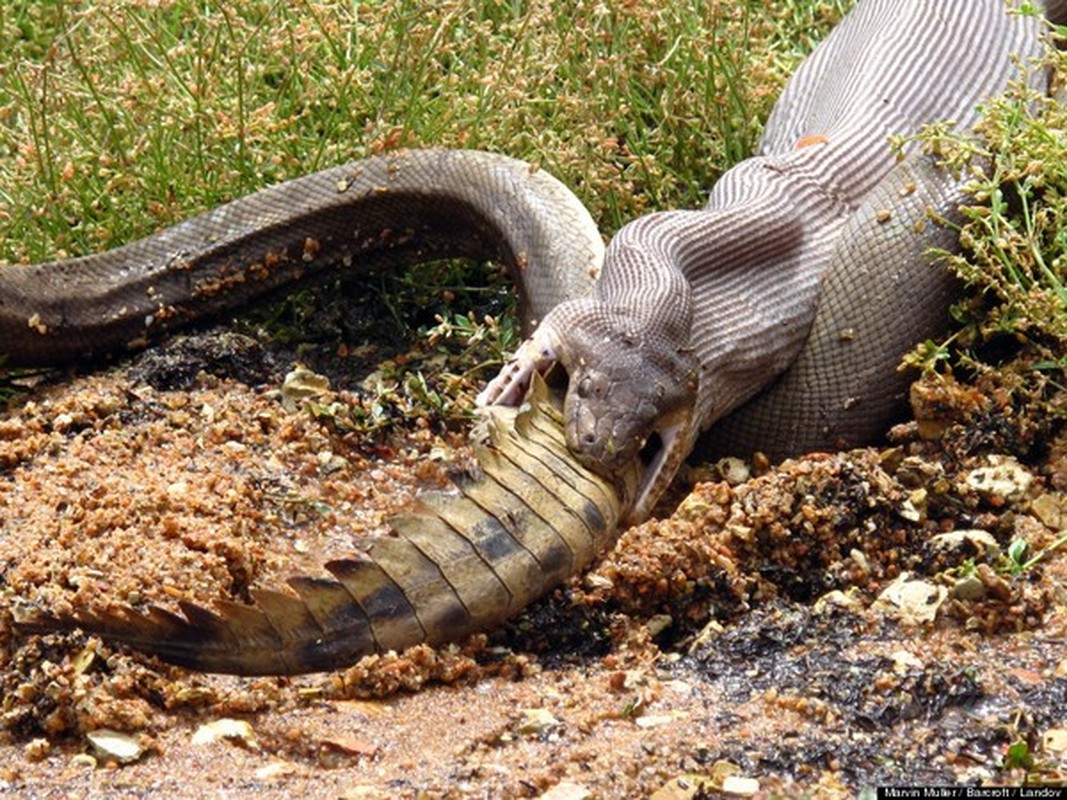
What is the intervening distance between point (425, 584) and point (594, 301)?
1401 mm

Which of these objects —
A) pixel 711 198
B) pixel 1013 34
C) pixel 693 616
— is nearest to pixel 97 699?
pixel 693 616

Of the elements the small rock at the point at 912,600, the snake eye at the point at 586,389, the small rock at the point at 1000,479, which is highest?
the snake eye at the point at 586,389

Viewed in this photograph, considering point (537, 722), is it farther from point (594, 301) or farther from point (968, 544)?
point (594, 301)

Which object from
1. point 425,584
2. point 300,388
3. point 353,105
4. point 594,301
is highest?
point 353,105

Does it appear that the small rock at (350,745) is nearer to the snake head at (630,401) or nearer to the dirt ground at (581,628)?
the dirt ground at (581,628)

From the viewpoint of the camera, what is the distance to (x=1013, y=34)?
23.8 ft

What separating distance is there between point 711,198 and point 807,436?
101 centimetres

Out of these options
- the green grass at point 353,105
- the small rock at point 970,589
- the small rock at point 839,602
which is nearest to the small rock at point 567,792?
the small rock at point 839,602

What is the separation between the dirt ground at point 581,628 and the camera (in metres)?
4.18

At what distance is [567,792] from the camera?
397 centimetres

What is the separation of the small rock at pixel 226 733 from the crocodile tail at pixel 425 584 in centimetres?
14

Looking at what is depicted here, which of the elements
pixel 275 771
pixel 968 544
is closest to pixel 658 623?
pixel 968 544

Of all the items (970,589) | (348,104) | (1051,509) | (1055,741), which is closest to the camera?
(1055,741)

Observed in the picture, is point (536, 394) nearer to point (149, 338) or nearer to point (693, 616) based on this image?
point (693, 616)
